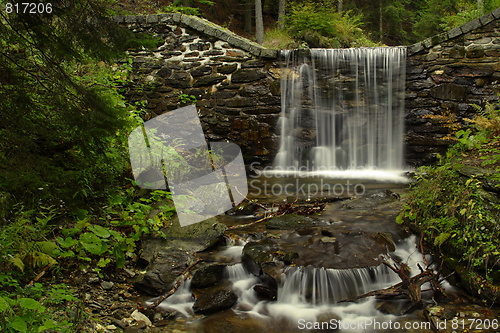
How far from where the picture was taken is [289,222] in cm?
532

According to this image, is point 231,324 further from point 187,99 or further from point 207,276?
point 187,99

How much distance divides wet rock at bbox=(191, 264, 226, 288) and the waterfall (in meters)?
5.55

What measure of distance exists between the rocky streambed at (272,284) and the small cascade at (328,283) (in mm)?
11

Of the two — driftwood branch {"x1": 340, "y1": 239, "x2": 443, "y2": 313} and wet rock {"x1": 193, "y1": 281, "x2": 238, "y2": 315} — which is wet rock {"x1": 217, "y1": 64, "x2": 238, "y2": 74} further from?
driftwood branch {"x1": 340, "y1": 239, "x2": 443, "y2": 313}

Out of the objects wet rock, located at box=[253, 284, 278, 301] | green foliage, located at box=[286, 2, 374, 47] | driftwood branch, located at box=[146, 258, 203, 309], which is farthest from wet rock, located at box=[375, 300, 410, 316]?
green foliage, located at box=[286, 2, 374, 47]

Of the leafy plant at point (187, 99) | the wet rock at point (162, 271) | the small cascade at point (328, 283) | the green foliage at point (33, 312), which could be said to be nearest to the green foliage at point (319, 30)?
the leafy plant at point (187, 99)

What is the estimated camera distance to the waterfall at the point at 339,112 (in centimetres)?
904

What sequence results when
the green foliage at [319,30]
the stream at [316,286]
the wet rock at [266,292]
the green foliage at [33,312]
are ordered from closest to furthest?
1. the green foliage at [33,312]
2. the stream at [316,286]
3. the wet rock at [266,292]
4. the green foliage at [319,30]

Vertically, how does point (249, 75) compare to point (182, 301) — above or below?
above

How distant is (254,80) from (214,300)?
6.76m

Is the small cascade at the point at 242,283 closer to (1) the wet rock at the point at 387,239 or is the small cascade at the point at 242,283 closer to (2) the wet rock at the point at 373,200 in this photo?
(1) the wet rock at the point at 387,239

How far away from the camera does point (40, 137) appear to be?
339cm

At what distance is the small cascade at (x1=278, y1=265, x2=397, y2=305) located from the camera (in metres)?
3.69

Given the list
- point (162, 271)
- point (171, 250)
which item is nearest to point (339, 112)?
point (171, 250)
